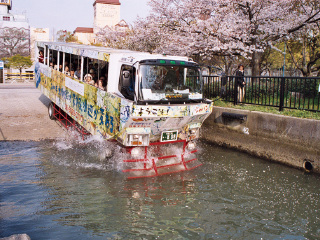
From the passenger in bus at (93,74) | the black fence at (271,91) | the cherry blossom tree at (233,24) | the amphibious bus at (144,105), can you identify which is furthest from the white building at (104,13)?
the amphibious bus at (144,105)

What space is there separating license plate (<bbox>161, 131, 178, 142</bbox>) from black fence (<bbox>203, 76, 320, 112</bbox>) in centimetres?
417

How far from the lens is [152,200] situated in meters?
7.79

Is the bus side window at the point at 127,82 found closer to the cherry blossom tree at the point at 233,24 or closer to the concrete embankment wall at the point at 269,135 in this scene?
the concrete embankment wall at the point at 269,135

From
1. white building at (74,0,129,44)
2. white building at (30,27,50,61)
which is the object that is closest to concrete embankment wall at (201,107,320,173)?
white building at (30,27,50,61)

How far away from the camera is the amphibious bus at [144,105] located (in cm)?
837

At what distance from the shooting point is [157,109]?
8.25m

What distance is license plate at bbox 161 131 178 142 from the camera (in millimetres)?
9158

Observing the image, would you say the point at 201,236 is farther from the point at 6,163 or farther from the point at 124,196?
the point at 6,163

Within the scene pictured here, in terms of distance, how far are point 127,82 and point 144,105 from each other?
3.06 ft

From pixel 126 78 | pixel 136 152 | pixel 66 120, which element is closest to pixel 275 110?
pixel 136 152

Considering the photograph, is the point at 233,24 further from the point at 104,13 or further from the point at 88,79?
the point at 104,13

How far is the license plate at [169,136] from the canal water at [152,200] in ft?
3.37

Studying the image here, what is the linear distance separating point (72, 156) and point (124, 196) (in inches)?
138

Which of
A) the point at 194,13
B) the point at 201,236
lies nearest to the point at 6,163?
the point at 201,236
